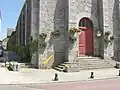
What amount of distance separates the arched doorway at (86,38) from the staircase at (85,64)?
1076 millimetres

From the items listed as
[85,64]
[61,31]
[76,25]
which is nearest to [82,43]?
[76,25]

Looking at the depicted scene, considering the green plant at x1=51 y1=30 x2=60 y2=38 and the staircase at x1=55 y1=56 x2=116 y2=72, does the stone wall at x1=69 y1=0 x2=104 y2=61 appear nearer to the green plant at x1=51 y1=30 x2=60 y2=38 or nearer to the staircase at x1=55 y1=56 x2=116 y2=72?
the staircase at x1=55 y1=56 x2=116 y2=72

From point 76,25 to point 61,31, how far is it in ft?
4.58

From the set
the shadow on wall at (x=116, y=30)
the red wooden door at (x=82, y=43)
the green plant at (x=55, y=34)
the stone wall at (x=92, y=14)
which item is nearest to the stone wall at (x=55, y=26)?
the green plant at (x=55, y=34)

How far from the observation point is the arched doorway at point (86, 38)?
20.5 metres

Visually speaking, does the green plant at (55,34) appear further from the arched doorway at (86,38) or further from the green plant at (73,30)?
the arched doorway at (86,38)

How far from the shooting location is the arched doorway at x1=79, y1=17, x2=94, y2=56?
2050 centimetres

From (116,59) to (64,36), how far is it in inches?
208

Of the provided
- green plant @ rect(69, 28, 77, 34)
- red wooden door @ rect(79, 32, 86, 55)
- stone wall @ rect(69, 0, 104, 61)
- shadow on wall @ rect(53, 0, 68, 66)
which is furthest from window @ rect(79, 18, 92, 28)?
green plant @ rect(69, 28, 77, 34)

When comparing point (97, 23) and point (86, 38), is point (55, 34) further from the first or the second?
point (97, 23)

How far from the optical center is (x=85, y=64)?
18641 mm

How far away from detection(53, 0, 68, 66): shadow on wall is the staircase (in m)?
1.00

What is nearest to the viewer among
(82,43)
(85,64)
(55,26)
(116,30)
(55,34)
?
(85,64)

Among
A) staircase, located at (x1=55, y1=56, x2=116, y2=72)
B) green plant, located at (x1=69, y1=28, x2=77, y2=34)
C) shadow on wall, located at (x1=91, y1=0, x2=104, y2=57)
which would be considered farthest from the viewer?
shadow on wall, located at (x1=91, y1=0, x2=104, y2=57)
